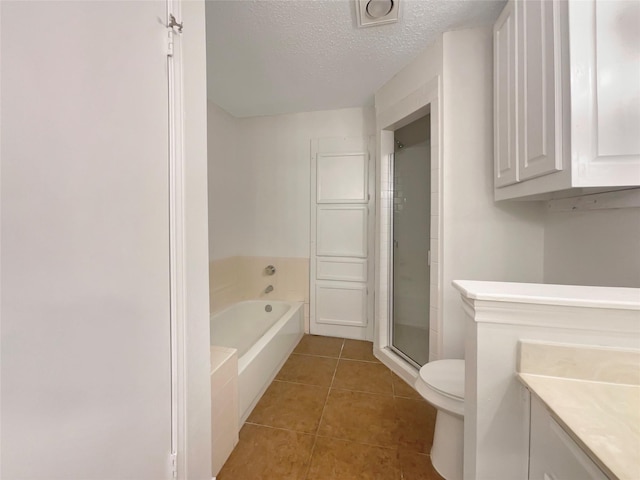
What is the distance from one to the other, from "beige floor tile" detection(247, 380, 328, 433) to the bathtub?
0.06 meters

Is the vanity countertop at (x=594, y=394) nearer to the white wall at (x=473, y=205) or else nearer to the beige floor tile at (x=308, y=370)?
the white wall at (x=473, y=205)

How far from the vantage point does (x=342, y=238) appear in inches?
101

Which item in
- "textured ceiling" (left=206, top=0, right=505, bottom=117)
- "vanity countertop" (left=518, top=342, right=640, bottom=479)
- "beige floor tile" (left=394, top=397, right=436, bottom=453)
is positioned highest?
"textured ceiling" (left=206, top=0, right=505, bottom=117)

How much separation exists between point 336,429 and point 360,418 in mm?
176

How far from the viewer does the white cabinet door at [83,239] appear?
46 cm

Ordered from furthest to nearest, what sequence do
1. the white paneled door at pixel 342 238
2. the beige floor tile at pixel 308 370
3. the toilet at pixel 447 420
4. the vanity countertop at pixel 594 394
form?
1. the white paneled door at pixel 342 238
2. the beige floor tile at pixel 308 370
3. the toilet at pixel 447 420
4. the vanity countertop at pixel 594 394

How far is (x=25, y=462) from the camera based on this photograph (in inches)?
18.9

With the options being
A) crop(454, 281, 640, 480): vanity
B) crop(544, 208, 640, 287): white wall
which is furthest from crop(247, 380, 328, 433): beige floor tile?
crop(544, 208, 640, 287): white wall

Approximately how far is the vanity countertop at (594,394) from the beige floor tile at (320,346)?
180 centimetres

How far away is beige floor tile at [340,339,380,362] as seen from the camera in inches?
86.7

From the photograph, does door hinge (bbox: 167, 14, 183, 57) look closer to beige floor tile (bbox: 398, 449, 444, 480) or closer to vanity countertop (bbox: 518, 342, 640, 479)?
vanity countertop (bbox: 518, 342, 640, 479)

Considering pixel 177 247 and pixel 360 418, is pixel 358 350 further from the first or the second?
pixel 177 247

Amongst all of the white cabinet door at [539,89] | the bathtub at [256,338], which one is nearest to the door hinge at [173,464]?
the bathtub at [256,338]

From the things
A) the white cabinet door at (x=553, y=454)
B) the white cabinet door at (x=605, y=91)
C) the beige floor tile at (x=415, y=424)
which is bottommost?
the beige floor tile at (x=415, y=424)
